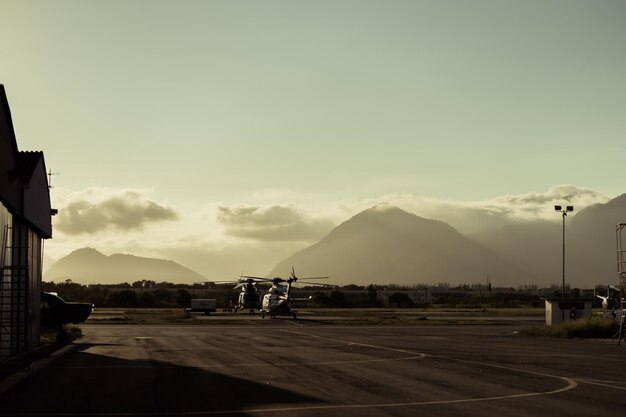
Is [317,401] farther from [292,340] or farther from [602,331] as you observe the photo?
[602,331]

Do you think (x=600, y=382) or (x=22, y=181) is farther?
(x=22, y=181)

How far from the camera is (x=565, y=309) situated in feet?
214

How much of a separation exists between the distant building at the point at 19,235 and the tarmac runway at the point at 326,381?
2.69 meters

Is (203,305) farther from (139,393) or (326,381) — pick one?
(139,393)

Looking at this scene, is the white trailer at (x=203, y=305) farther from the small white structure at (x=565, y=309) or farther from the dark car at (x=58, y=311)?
the dark car at (x=58, y=311)

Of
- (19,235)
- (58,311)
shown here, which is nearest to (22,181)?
(19,235)

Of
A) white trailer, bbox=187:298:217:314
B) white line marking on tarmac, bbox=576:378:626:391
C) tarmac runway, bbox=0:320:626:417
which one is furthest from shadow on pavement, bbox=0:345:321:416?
white trailer, bbox=187:298:217:314

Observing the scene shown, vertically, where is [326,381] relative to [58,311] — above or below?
below

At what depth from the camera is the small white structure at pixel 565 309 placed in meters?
64.6

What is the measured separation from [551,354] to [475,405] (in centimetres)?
1833

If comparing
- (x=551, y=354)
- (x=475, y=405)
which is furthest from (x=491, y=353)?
(x=475, y=405)

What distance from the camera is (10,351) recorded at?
113 feet

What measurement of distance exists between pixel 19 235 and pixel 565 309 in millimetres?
43906

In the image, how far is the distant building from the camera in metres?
31.8
